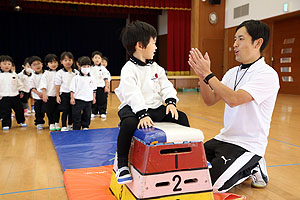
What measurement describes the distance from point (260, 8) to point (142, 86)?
8930 mm

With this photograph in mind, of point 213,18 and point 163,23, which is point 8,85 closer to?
point 213,18

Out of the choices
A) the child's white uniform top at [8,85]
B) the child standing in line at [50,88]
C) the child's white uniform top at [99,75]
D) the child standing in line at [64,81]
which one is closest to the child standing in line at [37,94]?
the child standing in line at [50,88]

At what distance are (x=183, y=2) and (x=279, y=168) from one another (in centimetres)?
947

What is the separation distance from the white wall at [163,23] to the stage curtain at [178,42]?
40.5 inches

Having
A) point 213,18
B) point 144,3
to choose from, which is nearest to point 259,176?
point 144,3

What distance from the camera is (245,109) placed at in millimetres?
2014

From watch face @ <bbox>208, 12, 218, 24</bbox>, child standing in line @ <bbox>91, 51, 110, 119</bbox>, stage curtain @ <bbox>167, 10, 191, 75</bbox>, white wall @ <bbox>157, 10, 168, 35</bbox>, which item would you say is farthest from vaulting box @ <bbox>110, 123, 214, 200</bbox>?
white wall @ <bbox>157, 10, 168, 35</bbox>

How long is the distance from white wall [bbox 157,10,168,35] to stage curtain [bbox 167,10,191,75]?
1030mm

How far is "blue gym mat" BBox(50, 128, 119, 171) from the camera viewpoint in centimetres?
253

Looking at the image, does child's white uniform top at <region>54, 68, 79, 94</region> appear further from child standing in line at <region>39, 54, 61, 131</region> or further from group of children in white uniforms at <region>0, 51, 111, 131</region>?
child standing in line at <region>39, 54, 61, 131</region>

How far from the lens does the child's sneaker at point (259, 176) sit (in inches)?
80.1

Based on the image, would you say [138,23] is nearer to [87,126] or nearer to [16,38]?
[87,126]

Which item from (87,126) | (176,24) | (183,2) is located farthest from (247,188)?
(176,24)

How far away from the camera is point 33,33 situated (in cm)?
1305
